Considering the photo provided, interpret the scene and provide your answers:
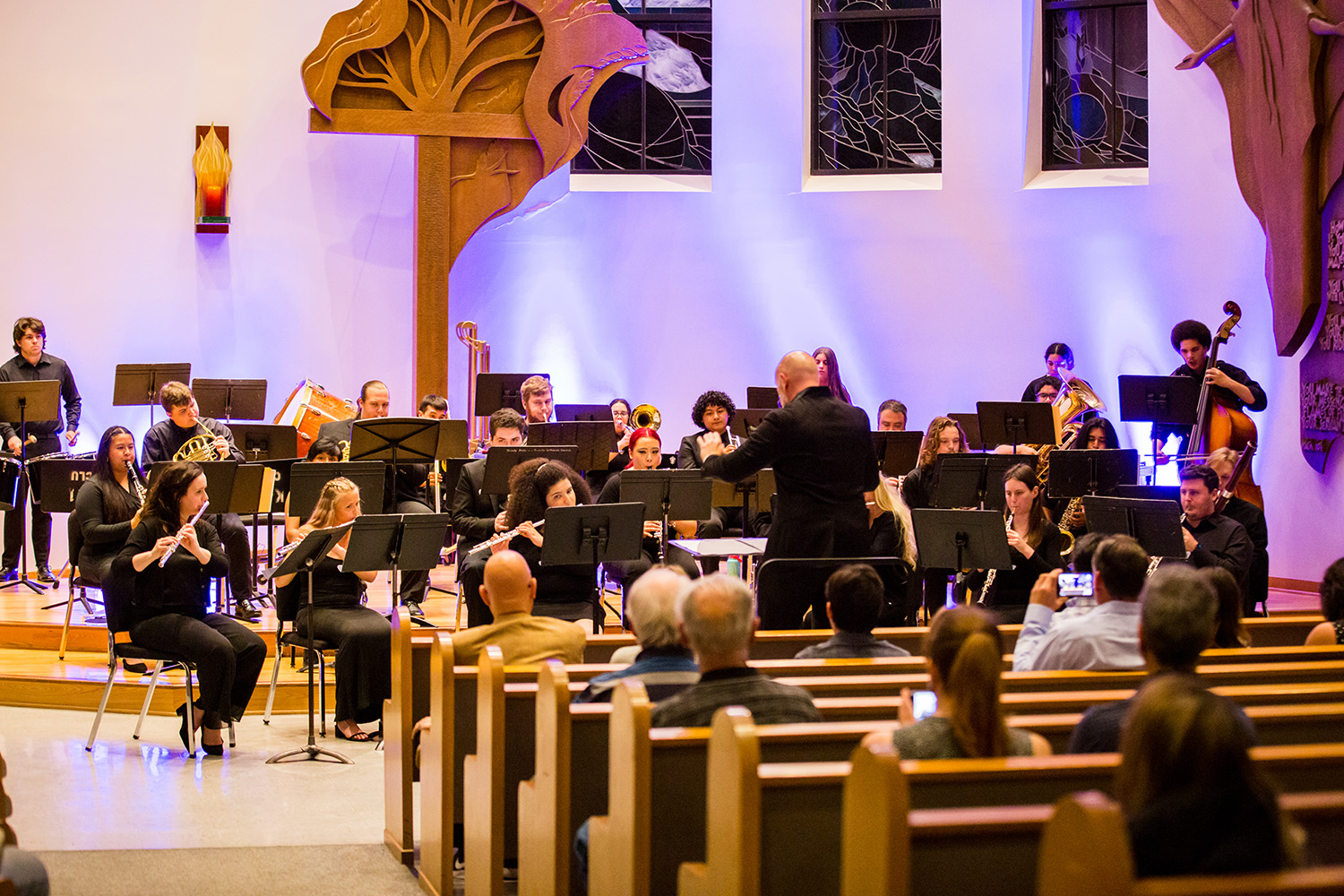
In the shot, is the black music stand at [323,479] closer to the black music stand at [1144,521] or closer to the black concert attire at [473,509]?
the black concert attire at [473,509]

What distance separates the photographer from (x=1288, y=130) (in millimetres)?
8797

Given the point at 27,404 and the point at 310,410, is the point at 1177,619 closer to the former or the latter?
the point at 27,404

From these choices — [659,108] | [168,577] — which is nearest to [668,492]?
[168,577]

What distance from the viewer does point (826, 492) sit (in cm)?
501

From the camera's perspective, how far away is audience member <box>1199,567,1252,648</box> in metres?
3.75

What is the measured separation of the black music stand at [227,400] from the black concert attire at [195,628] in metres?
3.33

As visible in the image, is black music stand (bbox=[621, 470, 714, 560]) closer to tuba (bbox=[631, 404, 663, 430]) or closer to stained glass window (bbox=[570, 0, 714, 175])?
tuba (bbox=[631, 404, 663, 430])

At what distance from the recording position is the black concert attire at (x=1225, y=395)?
8.73 m

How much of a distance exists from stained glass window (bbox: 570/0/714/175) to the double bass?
4.70 m

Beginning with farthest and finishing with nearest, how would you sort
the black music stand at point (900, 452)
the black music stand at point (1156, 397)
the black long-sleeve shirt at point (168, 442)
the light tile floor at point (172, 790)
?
the black music stand at point (1156, 397), the black music stand at point (900, 452), the black long-sleeve shirt at point (168, 442), the light tile floor at point (172, 790)

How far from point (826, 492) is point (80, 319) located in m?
7.38

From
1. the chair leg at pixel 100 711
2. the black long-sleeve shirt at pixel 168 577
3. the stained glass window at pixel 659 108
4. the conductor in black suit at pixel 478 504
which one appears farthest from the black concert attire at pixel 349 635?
the stained glass window at pixel 659 108

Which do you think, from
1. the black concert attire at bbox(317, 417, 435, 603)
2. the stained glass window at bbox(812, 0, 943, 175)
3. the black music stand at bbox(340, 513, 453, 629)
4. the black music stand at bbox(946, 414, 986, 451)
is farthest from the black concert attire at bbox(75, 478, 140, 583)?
the stained glass window at bbox(812, 0, 943, 175)

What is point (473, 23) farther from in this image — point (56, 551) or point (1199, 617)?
point (1199, 617)
